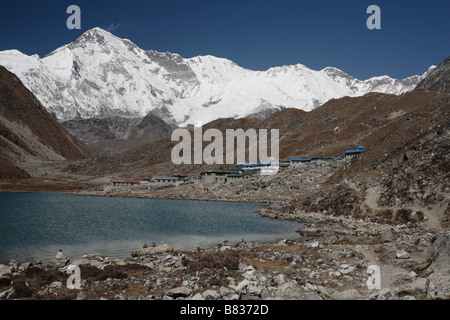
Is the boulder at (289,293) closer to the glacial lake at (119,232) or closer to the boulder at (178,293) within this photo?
the boulder at (178,293)

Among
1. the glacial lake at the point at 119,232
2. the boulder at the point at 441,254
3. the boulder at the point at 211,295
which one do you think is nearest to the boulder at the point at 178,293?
the boulder at the point at 211,295

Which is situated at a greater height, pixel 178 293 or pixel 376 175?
pixel 376 175

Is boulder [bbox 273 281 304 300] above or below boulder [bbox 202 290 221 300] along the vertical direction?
above

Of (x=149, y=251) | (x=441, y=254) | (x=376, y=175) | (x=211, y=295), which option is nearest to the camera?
(x=211, y=295)

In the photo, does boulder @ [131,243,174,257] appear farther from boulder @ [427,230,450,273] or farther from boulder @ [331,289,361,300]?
boulder @ [427,230,450,273]

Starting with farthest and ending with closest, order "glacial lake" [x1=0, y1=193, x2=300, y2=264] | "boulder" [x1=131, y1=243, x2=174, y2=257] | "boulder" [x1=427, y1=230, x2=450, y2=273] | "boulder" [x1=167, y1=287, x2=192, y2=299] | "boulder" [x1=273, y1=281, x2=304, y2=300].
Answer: "glacial lake" [x1=0, y1=193, x2=300, y2=264] → "boulder" [x1=131, y1=243, x2=174, y2=257] → "boulder" [x1=427, y1=230, x2=450, y2=273] → "boulder" [x1=167, y1=287, x2=192, y2=299] → "boulder" [x1=273, y1=281, x2=304, y2=300]

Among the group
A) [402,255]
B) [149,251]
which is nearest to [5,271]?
[149,251]

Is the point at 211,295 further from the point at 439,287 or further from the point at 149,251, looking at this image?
the point at 149,251

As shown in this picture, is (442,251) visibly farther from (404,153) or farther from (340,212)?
(404,153)

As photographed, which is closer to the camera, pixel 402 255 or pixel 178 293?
pixel 178 293

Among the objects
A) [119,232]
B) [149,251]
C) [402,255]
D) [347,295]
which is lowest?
[119,232]

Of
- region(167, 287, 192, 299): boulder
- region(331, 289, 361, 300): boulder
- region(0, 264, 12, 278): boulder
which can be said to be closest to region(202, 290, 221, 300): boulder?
region(167, 287, 192, 299): boulder
